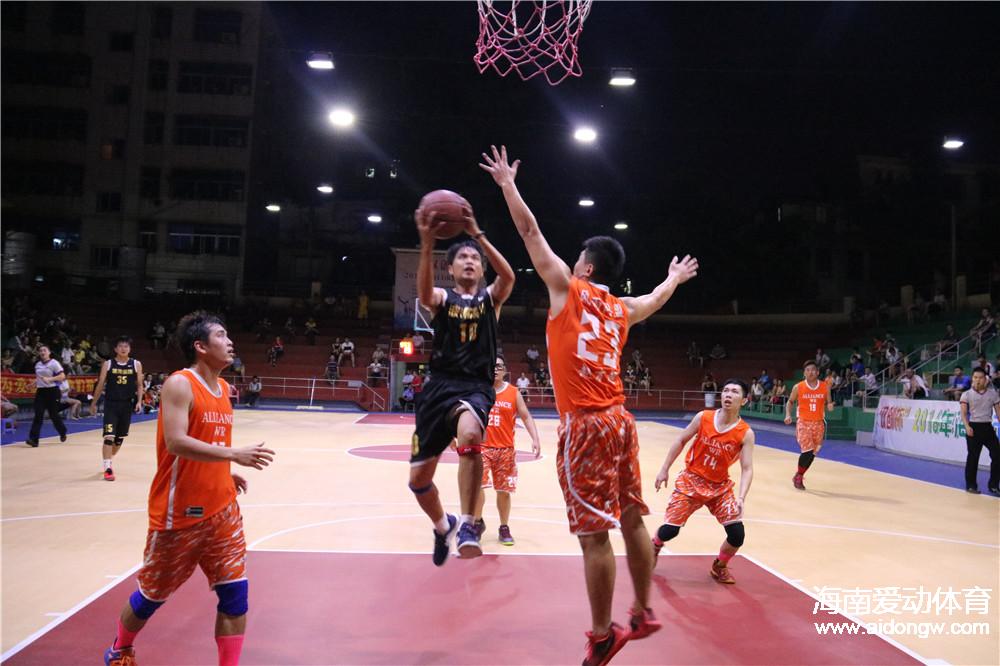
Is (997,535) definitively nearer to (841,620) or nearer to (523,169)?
(841,620)

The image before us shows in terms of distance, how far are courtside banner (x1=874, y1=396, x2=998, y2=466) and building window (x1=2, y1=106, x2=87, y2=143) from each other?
3433 cm

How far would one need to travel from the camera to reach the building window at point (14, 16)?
100ft

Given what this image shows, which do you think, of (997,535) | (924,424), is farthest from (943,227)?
(997,535)

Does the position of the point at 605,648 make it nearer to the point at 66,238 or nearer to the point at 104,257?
the point at 104,257

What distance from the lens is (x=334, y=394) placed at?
26.0 meters

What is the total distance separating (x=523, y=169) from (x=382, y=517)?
18.6 meters

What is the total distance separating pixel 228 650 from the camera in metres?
3.30

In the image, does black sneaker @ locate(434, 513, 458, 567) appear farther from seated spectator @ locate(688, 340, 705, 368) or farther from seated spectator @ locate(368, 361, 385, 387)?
seated spectator @ locate(688, 340, 705, 368)

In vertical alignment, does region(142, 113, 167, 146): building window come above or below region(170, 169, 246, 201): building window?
above

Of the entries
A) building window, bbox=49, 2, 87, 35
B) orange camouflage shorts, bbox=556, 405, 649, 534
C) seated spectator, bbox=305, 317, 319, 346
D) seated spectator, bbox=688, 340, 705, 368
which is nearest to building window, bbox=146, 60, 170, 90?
building window, bbox=49, 2, 87, 35

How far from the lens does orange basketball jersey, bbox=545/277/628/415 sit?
349cm

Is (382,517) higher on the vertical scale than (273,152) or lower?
lower

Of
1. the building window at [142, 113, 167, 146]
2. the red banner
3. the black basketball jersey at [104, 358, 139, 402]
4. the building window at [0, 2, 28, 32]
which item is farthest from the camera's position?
the building window at [142, 113, 167, 146]

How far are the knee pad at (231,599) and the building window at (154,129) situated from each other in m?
33.5
